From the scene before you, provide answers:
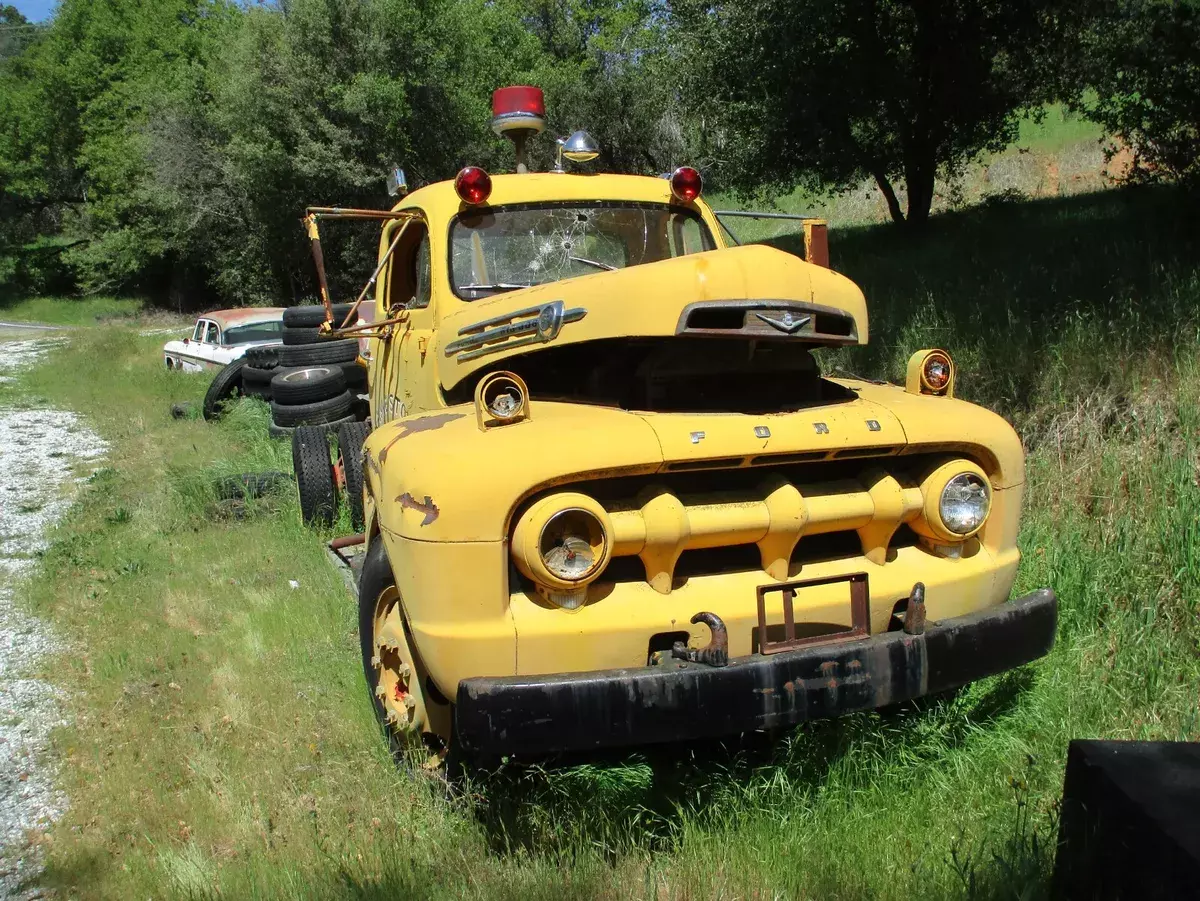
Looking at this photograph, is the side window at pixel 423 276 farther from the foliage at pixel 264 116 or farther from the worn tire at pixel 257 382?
the foliage at pixel 264 116

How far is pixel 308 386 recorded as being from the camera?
877cm

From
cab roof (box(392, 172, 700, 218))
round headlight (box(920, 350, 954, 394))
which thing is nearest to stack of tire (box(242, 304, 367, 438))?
cab roof (box(392, 172, 700, 218))

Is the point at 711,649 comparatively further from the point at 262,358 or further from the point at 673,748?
the point at 262,358

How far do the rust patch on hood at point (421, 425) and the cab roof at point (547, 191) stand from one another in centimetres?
136

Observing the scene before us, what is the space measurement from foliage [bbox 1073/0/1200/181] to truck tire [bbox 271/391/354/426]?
22.5 feet

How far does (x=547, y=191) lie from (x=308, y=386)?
15.9 feet

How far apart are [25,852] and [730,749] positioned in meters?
2.50

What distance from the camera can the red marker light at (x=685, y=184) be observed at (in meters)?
4.80

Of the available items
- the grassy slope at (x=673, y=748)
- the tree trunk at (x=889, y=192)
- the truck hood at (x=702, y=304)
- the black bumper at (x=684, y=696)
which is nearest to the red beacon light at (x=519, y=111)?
the truck hood at (x=702, y=304)

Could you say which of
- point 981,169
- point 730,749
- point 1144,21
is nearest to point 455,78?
point 981,169

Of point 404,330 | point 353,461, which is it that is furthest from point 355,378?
point 404,330

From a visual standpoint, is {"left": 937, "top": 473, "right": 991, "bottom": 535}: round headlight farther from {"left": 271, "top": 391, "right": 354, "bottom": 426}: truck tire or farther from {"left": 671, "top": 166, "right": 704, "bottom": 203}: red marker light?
{"left": 271, "top": 391, "right": 354, "bottom": 426}: truck tire

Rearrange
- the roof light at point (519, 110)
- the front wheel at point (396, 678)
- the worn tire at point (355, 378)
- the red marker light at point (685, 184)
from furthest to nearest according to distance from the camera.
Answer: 1. the worn tire at point (355, 378)
2. the roof light at point (519, 110)
3. the red marker light at point (685, 184)
4. the front wheel at point (396, 678)

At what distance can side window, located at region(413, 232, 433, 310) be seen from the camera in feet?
14.4
